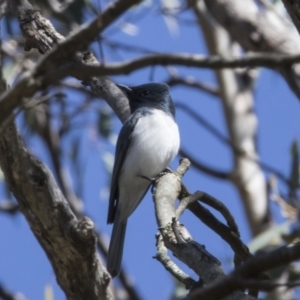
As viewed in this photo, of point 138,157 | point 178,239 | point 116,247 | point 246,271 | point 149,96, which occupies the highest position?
point 149,96

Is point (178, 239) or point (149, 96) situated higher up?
point (149, 96)

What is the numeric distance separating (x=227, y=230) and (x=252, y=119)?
481cm

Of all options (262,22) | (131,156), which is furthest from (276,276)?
(262,22)

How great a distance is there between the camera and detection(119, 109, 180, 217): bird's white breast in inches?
195

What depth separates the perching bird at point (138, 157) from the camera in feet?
16.2

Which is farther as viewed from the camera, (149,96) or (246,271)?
(149,96)

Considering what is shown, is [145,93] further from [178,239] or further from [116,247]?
[178,239]

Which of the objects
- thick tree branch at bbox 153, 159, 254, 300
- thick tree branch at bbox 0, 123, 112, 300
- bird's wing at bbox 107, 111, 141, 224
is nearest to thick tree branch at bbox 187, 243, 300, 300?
thick tree branch at bbox 153, 159, 254, 300

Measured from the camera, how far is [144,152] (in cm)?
506

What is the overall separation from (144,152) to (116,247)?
701 millimetres

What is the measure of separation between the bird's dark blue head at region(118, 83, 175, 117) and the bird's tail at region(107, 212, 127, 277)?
34.8 inches

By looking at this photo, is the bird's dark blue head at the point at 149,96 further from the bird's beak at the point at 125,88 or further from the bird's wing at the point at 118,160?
the bird's wing at the point at 118,160

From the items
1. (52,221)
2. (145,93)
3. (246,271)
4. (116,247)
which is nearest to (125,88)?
(145,93)

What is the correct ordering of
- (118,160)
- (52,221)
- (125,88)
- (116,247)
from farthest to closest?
(125,88)
(118,160)
(116,247)
(52,221)
